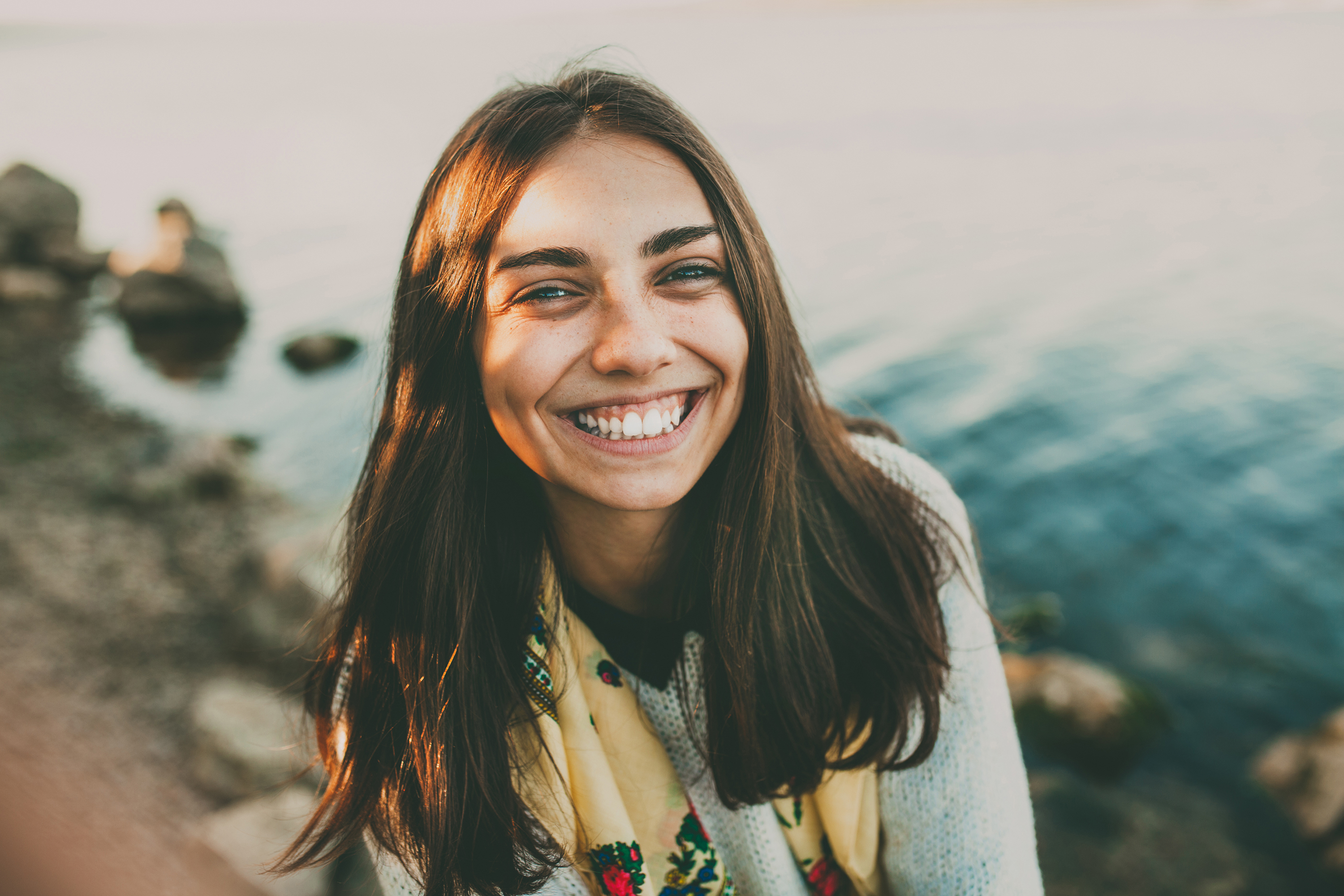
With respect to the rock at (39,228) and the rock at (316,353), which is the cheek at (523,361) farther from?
the rock at (39,228)

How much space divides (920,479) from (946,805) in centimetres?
82

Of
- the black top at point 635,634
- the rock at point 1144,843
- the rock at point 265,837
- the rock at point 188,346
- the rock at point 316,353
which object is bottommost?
the rock at point 1144,843

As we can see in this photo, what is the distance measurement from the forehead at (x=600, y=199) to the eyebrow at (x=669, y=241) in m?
0.01

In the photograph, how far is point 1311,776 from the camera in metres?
4.26

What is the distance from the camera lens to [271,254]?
19359 millimetres

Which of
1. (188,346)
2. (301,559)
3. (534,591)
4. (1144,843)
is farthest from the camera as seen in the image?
(188,346)

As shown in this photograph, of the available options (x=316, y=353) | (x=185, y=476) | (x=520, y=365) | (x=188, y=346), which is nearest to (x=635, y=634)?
(x=520, y=365)

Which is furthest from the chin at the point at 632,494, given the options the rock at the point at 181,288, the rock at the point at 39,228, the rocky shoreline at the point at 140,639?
the rock at the point at 39,228

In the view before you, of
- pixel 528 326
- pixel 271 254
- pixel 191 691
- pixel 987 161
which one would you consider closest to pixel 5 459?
pixel 191 691

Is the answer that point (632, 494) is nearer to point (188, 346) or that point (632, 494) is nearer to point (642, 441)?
point (642, 441)

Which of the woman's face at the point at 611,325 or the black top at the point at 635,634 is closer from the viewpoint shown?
the woman's face at the point at 611,325

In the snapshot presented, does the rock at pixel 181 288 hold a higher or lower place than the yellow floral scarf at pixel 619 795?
higher

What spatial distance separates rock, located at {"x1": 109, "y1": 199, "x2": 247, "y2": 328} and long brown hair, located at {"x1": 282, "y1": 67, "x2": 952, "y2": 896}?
1541 centimetres

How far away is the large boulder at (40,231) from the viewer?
57.8ft
